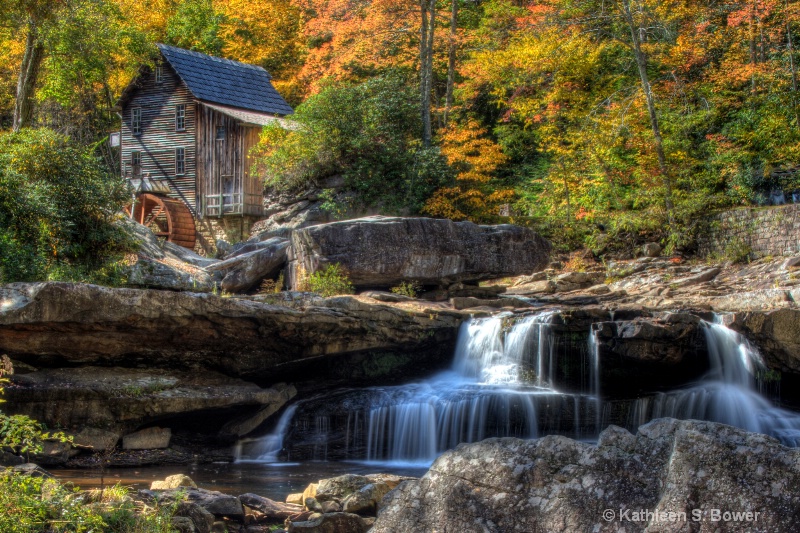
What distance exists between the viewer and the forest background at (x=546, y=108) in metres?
23.8

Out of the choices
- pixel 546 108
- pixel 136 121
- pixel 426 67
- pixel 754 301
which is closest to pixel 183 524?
pixel 754 301

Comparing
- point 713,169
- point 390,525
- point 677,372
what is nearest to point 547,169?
point 713,169

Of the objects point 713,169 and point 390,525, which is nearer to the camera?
point 390,525

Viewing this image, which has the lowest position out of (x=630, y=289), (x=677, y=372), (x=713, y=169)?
(x=677, y=372)

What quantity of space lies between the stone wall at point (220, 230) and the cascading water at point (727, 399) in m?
20.2

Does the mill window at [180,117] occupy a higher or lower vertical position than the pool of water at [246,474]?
higher

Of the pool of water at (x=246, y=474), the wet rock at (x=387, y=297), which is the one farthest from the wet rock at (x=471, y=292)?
the pool of water at (x=246, y=474)

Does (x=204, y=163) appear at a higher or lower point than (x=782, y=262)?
higher

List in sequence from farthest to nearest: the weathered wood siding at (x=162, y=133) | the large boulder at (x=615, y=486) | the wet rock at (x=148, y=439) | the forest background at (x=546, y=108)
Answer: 1. the weathered wood siding at (x=162, y=133)
2. the forest background at (x=546, y=108)
3. the wet rock at (x=148, y=439)
4. the large boulder at (x=615, y=486)

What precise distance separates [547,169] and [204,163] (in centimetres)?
1358

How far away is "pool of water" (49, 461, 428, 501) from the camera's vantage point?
1041cm

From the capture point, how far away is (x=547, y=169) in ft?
96.3

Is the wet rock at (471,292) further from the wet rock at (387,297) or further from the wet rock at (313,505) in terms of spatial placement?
the wet rock at (313,505)

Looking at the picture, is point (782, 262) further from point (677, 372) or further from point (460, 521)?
point (460, 521)
